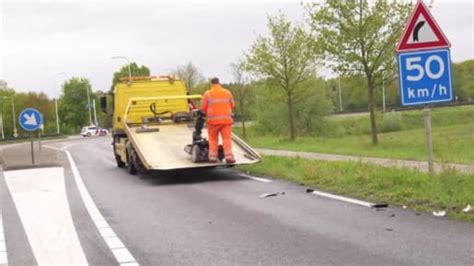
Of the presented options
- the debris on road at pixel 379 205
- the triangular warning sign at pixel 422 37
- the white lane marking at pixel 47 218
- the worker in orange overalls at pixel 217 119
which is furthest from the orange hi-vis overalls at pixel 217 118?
the debris on road at pixel 379 205

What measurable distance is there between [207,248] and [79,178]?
413 inches

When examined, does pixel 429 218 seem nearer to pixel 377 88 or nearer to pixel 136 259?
pixel 136 259

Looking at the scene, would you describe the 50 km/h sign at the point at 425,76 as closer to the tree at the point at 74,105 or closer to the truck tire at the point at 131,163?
the truck tire at the point at 131,163

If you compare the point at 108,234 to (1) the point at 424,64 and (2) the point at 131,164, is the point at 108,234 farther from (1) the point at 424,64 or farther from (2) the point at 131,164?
(2) the point at 131,164

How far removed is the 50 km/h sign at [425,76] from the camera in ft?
34.0

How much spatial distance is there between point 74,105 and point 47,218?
11097 cm

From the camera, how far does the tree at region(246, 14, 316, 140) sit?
31500 millimetres

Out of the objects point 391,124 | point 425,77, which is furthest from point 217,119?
point 391,124

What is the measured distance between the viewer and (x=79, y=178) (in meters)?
16.8

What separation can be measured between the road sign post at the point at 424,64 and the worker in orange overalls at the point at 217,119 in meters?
4.85

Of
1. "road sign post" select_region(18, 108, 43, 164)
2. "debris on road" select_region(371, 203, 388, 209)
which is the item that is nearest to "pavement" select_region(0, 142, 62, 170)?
"road sign post" select_region(18, 108, 43, 164)

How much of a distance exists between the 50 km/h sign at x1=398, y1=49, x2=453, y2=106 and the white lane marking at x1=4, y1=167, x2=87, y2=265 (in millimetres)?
5438

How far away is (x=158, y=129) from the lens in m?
16.8

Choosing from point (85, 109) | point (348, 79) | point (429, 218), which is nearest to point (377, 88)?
point (348, 79)
